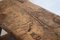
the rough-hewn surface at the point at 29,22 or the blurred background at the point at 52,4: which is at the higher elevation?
the blurred background at the point at 52,4

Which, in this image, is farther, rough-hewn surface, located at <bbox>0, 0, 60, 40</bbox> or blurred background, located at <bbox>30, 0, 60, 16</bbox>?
blurred background, located at <bbox>30, 0, 60, 16</bbox>

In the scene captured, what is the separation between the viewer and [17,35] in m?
1.05

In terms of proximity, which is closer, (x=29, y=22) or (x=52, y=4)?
(x=29, y=22)

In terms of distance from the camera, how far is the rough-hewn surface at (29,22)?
1.04 m

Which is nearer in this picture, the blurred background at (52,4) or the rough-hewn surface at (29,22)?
the rough-hewn surface at (29,22)

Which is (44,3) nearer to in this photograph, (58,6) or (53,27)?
(58,6)

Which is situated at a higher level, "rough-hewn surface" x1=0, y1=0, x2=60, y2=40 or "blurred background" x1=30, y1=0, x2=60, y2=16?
"blurred background" x1=30, y1=0, x2=60, y2=16

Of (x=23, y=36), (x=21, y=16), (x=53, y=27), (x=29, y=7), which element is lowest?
(x=23, y=36)

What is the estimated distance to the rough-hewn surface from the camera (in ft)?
3.42

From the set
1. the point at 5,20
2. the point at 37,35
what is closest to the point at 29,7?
the point at 5,20

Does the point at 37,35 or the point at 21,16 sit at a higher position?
the point at 21,16

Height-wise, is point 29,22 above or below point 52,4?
below

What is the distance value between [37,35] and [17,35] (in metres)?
0.15

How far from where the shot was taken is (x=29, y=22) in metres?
1.19
